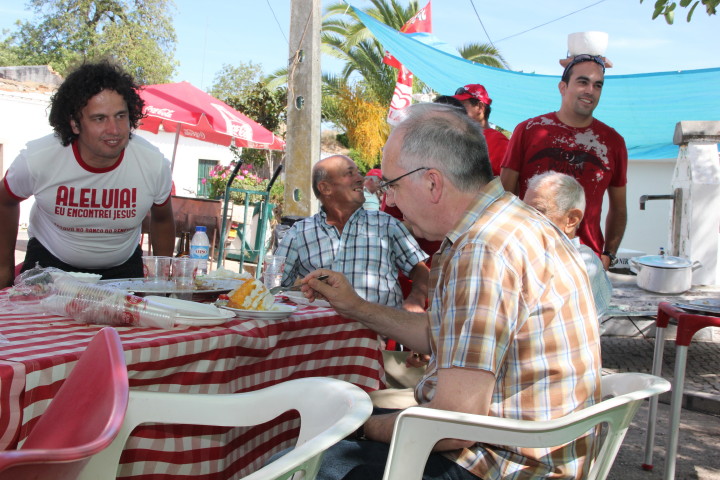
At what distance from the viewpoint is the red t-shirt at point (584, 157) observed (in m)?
3.79

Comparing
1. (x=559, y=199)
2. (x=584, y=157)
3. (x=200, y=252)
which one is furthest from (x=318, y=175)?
(x=584, y=157)

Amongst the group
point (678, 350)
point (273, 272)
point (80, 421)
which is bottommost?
point (678, 350)

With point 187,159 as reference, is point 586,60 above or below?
below

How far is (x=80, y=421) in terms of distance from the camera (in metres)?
1.08

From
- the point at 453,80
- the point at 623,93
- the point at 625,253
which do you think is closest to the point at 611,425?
the point at 625,253

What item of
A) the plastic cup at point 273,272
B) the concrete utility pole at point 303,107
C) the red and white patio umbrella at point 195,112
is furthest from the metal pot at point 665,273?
the red and white patio umbrella at point 195,112

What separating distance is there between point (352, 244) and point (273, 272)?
58 cm

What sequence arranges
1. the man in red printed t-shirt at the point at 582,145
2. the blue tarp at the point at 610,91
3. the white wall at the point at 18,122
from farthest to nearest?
the white wall at the point at 18,122, the blue tarp at the point at 610,91, the man in red printed t-shirt at the point at 582,145

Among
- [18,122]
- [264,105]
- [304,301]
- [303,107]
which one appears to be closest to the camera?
[304,301]

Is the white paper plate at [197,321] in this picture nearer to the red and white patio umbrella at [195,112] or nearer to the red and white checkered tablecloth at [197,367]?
the red and white checkered tablecloth at [197,367]

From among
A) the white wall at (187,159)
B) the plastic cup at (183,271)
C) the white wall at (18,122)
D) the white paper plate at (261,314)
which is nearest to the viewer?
the white paper plate at (261,314)

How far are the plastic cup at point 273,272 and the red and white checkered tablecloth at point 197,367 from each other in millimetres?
468

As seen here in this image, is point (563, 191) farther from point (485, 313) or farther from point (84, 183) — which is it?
point (84, 183)

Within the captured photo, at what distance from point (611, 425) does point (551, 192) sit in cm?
204
